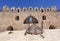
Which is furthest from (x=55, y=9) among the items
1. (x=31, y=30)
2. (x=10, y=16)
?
(x=31, y=30)

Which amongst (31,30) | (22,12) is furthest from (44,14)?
(31,30)

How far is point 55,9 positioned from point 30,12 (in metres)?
4.59

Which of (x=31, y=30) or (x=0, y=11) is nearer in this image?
(x=31, y=30)

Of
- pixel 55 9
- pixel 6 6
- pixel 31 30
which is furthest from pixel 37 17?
pixel 31 30

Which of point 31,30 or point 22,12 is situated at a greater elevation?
point 22,12

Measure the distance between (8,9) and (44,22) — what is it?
6.91m

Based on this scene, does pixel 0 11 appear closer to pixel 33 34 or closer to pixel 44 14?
pixel 44 14

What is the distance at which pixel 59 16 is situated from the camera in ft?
107

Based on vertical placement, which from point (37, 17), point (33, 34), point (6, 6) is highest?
point (6, 6)

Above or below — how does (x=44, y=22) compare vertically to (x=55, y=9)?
below

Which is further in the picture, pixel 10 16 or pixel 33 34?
pixel 10 16

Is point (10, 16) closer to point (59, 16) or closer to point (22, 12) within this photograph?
point (22, 12)

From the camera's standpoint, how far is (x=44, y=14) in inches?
1302

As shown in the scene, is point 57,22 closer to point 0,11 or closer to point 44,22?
point 44,22
